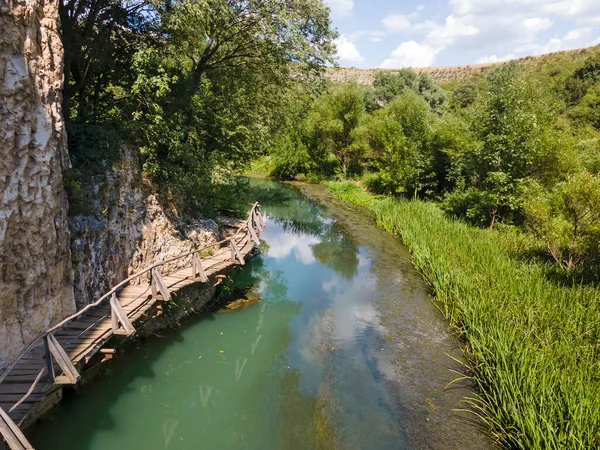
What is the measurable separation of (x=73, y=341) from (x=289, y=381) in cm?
643

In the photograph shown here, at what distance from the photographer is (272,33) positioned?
18.0 metres

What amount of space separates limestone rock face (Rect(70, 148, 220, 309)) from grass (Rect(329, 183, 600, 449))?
11.9 m

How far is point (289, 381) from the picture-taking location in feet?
40.1

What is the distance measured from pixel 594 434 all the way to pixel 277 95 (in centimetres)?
2174

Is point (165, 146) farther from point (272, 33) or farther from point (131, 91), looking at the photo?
point (272, 33)

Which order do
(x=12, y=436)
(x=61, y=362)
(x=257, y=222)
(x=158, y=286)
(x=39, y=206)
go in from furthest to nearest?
(x=257, y=222) < (x=158, y=286) < (x=39, y=206) < (x=61, y=362) < (x=12, y=436)

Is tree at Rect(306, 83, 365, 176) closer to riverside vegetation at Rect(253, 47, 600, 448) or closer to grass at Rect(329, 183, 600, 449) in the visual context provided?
riverside vegetation at Rect(253, 47, 600, 448)

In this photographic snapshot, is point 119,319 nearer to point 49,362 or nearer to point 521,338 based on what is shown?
point 49,362

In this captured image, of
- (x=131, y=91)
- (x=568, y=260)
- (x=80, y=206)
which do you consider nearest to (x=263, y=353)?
(x=80, y=206)

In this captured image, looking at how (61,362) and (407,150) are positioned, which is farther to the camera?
(407,150)

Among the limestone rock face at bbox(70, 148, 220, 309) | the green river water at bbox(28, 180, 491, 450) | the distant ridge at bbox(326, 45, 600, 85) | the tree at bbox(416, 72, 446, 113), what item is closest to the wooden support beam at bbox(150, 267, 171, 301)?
the limestone rock face at bbox(70, 148, 220, 309)

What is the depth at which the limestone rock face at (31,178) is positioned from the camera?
27.4 feet

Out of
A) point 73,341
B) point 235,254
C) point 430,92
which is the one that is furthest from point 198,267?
point 430,92

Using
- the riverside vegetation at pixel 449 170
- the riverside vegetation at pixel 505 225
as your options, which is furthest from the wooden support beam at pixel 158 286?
the riverside vegetation at pixel 505 225
